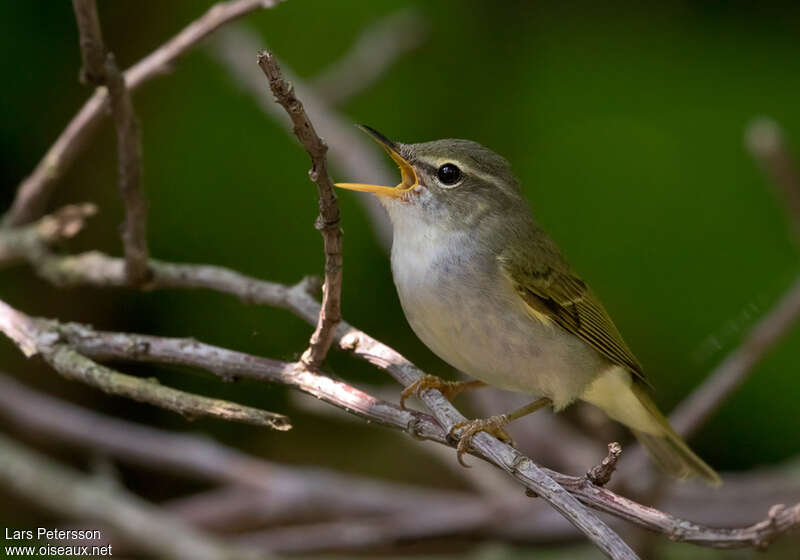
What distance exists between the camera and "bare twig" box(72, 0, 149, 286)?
237 centimetres

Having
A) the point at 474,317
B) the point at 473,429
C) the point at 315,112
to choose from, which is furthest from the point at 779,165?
the point at 315,112

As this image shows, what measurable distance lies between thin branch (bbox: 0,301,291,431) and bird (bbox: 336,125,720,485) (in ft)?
1.65

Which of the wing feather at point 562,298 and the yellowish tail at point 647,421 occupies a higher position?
the wing feather at point 562,298

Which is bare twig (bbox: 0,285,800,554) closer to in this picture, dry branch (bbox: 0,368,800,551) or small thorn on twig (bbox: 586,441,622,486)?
small thorn on twig (bbox: 586,441,622,486)

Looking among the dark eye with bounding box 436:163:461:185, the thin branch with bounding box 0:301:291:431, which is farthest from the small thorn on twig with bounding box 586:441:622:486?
the dark eye with bounding box 436:163:461:185

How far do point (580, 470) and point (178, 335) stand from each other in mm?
1825

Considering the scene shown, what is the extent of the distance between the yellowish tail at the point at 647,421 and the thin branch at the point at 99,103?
1.65 m

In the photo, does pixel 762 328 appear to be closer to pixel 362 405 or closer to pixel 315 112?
pixel 362 405

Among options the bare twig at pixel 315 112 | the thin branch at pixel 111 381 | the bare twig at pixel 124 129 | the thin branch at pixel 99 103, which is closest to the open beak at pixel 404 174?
the thin branch at pixel 99 103

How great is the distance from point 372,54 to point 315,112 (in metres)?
0.42

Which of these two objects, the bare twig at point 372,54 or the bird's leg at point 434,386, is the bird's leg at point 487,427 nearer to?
the bird's leg at point 434,386

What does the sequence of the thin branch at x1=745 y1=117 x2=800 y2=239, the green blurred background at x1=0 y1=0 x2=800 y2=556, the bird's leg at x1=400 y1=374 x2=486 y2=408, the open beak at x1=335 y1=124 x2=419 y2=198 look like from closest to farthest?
the bird's leg at x1=400 y1=374 x2=486 y2=408 → the open beak at x1=335 y1=124 x2=419 y2=198 → the thin branch at x1=745 y1=117 x2=800 y2=239 → the green blurred background at x1=0 y1=0 x2=800 y2=556

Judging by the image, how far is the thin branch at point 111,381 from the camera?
184 centimetres

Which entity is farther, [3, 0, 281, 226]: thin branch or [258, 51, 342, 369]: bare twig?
[3, 0, 281, 226]: thin branch
